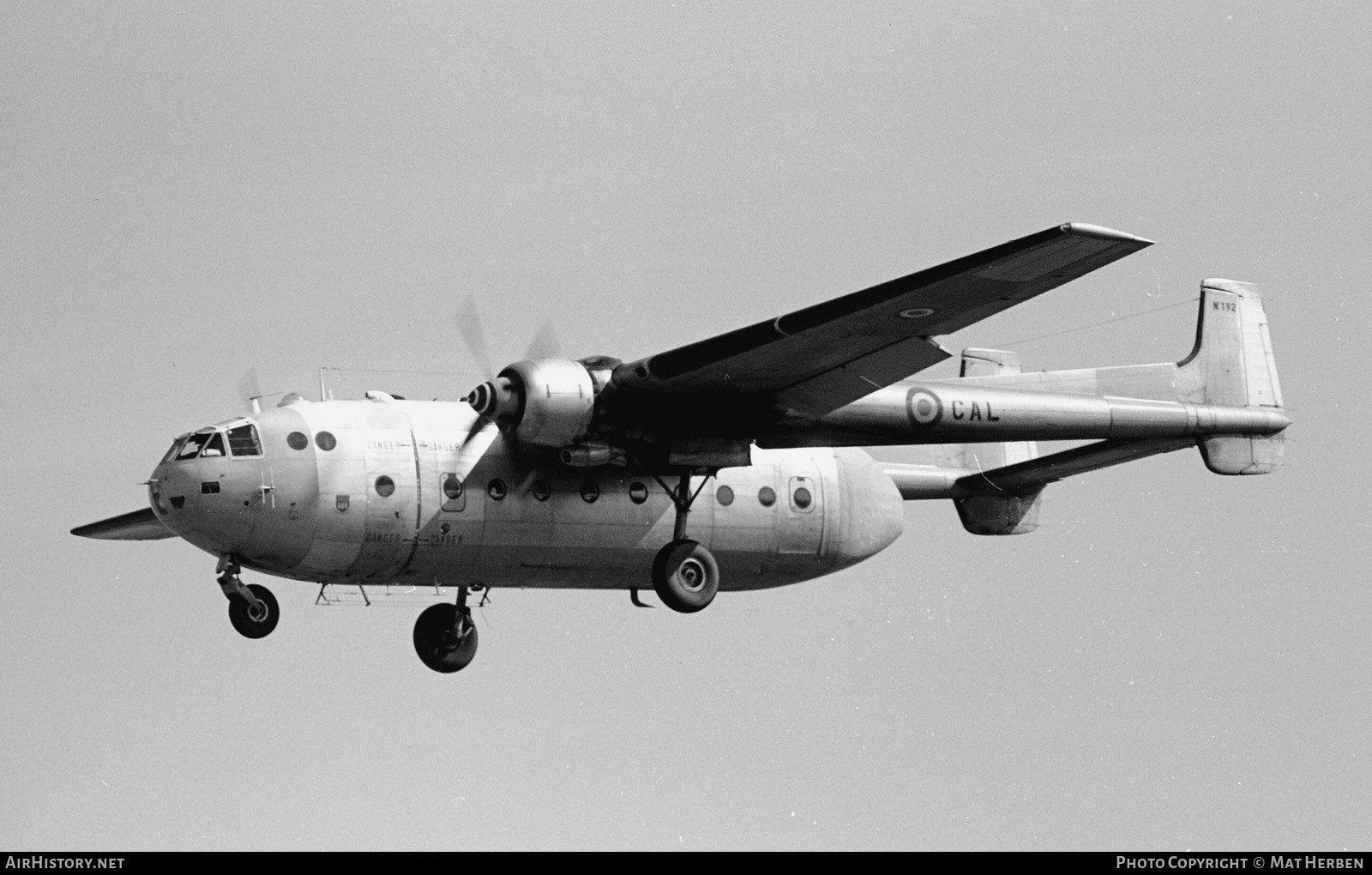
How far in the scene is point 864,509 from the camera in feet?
99.5

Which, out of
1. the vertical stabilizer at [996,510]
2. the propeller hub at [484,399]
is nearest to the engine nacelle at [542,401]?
the propeller hub at [484,399]

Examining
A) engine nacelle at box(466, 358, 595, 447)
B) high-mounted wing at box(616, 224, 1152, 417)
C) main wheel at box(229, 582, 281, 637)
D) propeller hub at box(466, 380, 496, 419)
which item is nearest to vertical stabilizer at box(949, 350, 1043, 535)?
high-mounted wing at box(616, 224, 1152, 417)

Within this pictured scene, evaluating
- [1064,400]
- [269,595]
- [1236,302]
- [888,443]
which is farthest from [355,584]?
[1236,302]

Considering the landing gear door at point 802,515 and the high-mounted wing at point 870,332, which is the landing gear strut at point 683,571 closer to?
the landing gear door at point 802,515

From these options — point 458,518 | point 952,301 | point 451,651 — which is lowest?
point 451,651

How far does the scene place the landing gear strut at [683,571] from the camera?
27906 millimetres

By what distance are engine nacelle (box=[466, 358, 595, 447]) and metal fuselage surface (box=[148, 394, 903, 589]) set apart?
2.30 ft

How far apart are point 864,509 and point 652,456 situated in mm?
3817

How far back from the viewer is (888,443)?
2891 cm

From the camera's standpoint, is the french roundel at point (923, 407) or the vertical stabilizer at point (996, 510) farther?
the vertical stabilizer at point (996, 510)

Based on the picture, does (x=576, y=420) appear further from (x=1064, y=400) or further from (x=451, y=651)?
(x=1064, y=400)

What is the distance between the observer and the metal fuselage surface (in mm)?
26281

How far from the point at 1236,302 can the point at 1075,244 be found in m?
10.9

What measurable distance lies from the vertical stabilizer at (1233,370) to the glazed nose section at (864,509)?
4500 mm
